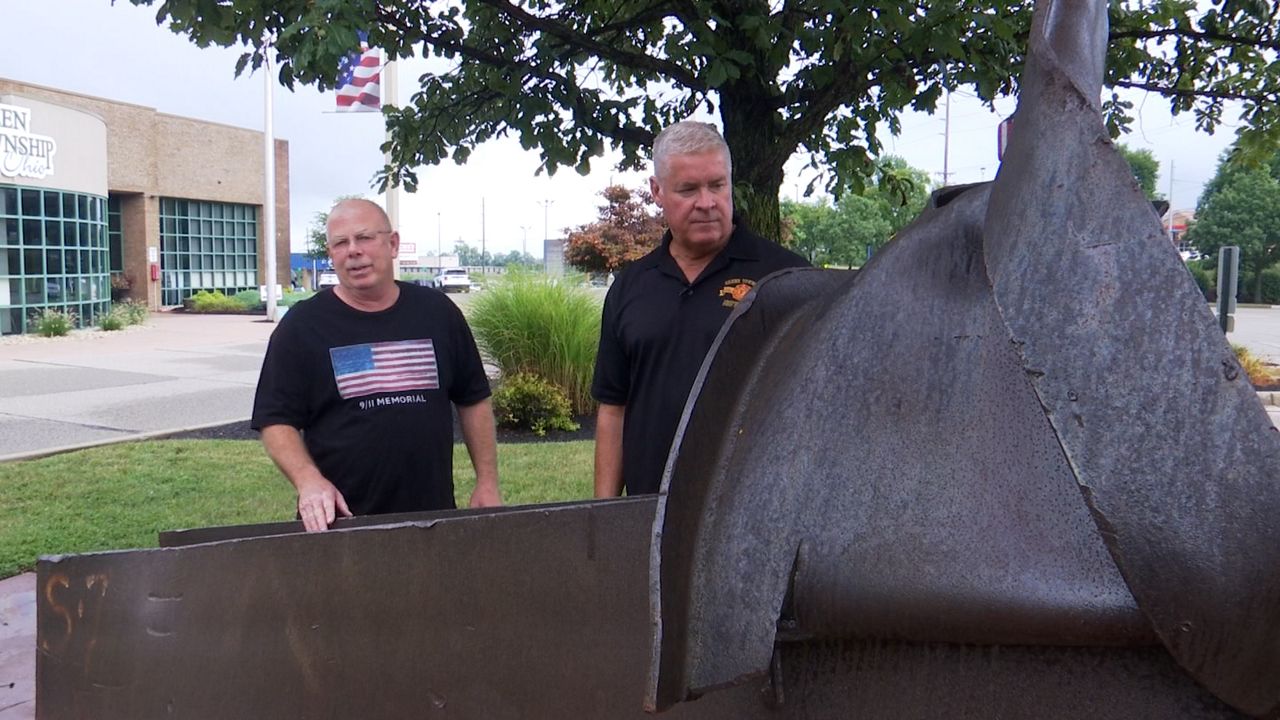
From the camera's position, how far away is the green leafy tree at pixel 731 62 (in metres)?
3.66

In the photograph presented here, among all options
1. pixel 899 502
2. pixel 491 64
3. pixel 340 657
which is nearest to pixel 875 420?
pixel 899 502

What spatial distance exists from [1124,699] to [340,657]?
154 cm

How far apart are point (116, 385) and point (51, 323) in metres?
10.2

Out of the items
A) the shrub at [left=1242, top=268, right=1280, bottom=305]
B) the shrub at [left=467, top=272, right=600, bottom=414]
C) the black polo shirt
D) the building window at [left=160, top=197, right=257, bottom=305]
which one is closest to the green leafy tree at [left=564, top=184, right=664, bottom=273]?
the shrub at [left=467, top=272, right=600, bottom=414]

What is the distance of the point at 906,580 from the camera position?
48.4 inches

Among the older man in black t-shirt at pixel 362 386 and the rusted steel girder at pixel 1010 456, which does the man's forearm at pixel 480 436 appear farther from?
the rusted steel girder at pixel 1010 456

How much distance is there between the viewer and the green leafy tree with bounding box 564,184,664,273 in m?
19.7

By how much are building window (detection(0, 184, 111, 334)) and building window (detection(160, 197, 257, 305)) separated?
28.3 ft

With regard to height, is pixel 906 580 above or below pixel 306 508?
above

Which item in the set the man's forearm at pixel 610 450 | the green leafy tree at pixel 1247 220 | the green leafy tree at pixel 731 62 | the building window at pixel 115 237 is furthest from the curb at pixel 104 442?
the green leafy tree at pixel 1247 220

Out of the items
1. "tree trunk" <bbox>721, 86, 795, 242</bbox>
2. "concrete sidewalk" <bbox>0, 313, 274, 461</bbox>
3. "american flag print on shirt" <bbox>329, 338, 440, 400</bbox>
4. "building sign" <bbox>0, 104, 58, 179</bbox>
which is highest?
"building sign" <bbox>0, 104, 58, 179</bbox>

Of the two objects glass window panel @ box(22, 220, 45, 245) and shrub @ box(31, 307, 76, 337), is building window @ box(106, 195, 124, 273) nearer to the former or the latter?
glass window panel @ box(22, 220, 45, 245)

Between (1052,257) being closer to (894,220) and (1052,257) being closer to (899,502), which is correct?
(899,502)

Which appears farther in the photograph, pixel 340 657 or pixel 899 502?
pixel 340 657
